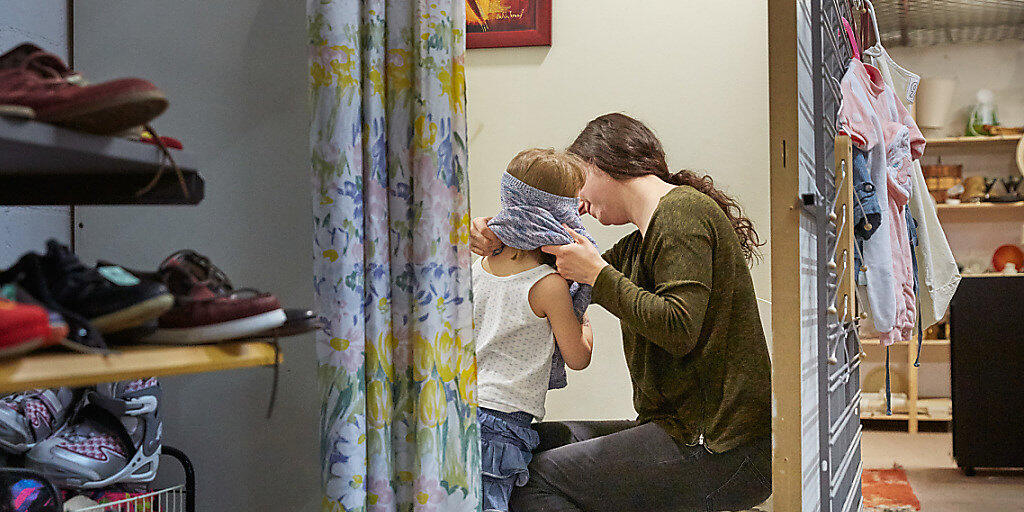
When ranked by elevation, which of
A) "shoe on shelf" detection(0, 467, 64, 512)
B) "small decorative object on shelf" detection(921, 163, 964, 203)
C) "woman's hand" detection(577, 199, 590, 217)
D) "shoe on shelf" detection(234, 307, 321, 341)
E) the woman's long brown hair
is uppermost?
"small decorative object on shelf" detection(921, 163, 964, 203)

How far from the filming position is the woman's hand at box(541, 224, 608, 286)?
1847mm

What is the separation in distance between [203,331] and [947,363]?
20.2 feet

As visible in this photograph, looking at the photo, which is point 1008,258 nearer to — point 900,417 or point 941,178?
point 941,178

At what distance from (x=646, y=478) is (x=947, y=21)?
Answer: 4.97m

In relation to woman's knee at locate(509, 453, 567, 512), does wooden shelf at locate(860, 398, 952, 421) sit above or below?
below

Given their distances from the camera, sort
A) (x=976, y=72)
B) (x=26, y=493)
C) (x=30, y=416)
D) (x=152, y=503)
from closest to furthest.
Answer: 1. (x=26, y=493)
2. (x=30, y=416)
3. (x=152, y=503)
4. (x=976, y=72)

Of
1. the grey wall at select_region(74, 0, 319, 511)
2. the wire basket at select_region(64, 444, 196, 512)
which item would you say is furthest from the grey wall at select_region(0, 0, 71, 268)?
the wire basket at select_region(64, 444, 196, 512)

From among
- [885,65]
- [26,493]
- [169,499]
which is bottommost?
[169,499]

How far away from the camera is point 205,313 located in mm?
813

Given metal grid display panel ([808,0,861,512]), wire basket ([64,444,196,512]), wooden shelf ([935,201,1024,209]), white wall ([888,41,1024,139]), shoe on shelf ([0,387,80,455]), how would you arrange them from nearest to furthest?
shoe on shelf ([0,387,80,455])
wire basket ([64,444,196,512])
metal grid display panel ([808,0,861,512])
wooden shelf ([935,201,1024,209])
white wall ([888,41,1024,139])

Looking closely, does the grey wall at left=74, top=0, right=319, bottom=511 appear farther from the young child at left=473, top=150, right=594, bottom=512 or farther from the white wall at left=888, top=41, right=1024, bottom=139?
the white wall at left=888, top=41, right=1024, bottom=139

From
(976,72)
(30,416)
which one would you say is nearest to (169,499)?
(30,416)

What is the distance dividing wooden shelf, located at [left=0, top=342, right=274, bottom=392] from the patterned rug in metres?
3.41

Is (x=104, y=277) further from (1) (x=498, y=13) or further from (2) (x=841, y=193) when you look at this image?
(1) (x=498, y=13)
